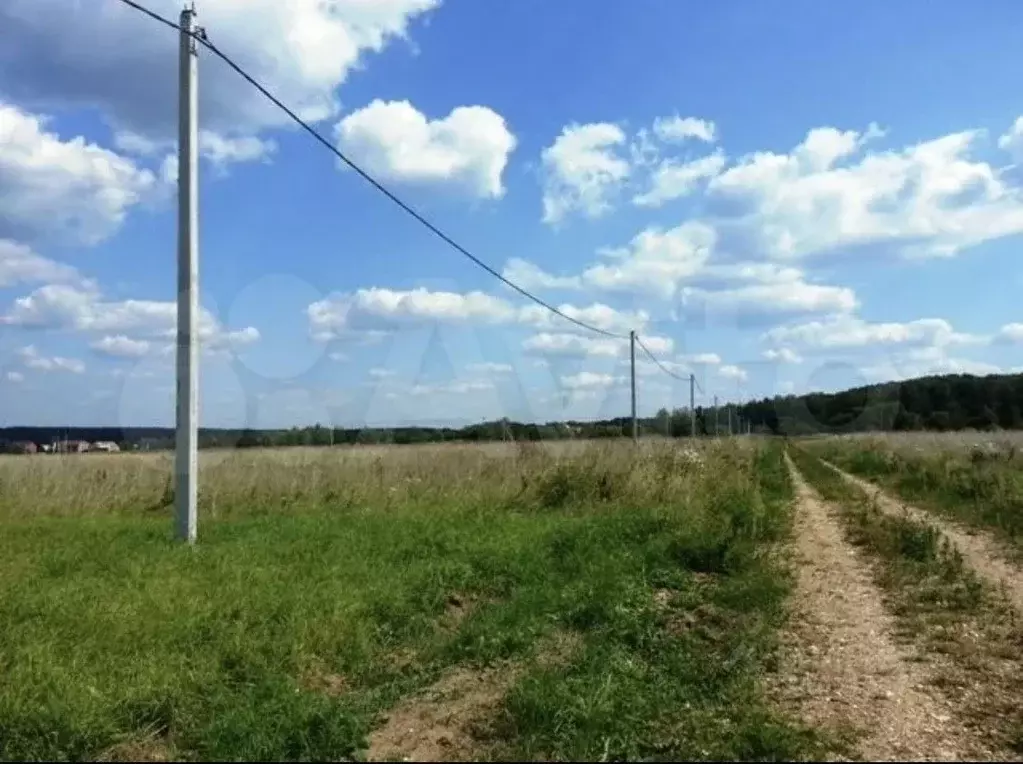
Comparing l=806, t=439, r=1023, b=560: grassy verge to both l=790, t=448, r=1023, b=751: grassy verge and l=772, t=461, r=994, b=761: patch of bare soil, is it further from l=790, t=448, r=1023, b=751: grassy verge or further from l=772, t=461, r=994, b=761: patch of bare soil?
l=772, t=461, r=994, b=761: patch of bare soil

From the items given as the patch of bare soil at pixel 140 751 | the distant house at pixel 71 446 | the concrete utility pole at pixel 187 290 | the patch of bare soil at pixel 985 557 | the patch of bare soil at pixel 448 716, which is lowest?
the patch of bare soil at pixel 140 751

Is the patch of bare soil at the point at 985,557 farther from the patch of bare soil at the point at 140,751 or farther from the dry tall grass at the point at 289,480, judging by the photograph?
the patch of bare soil at the point at 140,751

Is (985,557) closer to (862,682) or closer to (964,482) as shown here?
(862,682)

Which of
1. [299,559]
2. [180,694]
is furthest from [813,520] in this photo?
[180,694]

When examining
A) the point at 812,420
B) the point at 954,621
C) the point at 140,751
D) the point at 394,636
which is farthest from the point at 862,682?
the point at 812,420

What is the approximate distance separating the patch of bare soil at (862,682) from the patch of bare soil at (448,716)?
150cm

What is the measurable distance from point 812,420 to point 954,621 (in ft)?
234

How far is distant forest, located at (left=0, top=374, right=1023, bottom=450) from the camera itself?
35.2m

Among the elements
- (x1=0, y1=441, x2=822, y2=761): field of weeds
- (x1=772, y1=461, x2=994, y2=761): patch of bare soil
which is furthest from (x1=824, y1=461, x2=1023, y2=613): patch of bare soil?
(x1=0, y1=441, x2=822, y2=761): field of weeds

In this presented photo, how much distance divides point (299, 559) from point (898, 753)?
5869 millimetres

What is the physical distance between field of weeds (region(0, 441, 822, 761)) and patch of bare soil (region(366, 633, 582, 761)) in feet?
0.06

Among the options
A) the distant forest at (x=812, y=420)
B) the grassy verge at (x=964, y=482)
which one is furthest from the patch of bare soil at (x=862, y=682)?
the distant forest at (x=812, y=420)

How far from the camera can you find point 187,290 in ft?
31.3

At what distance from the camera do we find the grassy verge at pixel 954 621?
4.92m
